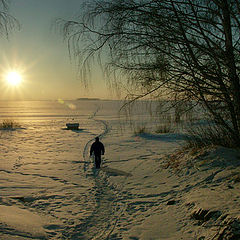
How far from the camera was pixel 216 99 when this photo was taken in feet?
14.5

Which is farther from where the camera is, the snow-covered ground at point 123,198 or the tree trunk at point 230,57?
the snow-covered ground at point 123,198

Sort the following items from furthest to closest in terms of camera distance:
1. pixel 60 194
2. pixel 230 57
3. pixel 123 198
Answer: pixel 60 194 → pixel 123 198 → pixel 230 57

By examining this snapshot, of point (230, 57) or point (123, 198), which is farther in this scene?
point (123, 198)

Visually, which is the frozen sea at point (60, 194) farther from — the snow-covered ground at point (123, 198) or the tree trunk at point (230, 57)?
the tree trunk at point (230, 57)

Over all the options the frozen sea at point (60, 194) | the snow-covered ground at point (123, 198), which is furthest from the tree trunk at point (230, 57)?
the snow-covered ground at point (123, 198)

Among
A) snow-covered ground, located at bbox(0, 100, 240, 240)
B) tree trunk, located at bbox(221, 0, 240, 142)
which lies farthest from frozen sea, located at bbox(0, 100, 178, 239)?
tree trunk, located at bbox(221, 0, 240, 142)

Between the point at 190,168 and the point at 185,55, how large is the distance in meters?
3.49

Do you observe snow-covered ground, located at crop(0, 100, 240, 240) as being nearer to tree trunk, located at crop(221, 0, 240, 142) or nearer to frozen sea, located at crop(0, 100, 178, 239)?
frozen sea, located at crop(0, 100, 178, 239)

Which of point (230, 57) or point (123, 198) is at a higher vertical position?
point (230, 57)

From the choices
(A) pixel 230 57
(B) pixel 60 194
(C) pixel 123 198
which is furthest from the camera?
(B) pixel 60 194

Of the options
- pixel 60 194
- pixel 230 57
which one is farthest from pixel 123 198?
pixel 230 57

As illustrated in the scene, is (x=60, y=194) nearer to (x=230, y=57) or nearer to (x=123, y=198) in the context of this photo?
(x=123, y=198)

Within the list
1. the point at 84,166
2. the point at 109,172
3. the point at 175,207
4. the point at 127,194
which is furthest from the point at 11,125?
the point at 175,207

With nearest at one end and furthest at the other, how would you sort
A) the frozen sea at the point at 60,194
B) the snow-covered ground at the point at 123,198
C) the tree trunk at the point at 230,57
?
the tree trunk at the point at 230,57, the snow-covered ground at the point at 123,198, the frozen sea at the point at 60,194
